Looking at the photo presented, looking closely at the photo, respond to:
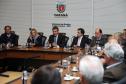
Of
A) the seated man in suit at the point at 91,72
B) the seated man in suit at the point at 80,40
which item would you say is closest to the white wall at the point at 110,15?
the seated man in suit at the point at 80,40

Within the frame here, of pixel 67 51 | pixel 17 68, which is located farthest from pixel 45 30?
pixel 67 51

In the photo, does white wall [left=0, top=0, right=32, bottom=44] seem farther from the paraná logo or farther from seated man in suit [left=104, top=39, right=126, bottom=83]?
seated man in suit [left=104, top=39, right=126, bottom=83]

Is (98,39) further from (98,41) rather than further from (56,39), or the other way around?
(56,39)

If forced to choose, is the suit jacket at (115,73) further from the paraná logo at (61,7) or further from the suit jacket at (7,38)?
the paraná logo at (61,7)

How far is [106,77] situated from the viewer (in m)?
3.42

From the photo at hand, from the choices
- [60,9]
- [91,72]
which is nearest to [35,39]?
[60,9]

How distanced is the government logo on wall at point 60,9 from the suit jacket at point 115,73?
25.1 ft

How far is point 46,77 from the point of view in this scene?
1920 mm

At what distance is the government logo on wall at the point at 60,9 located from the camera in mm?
11019

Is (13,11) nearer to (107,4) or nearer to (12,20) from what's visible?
(12,20)

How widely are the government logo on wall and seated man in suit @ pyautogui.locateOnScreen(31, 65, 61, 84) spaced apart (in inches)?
359

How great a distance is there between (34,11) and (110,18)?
290cm

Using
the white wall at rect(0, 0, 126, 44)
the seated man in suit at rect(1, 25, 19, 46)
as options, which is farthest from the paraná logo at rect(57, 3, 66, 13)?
the seated man in suit at rect(1, 25, 19, 46)

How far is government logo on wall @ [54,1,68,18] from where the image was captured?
11.0 meters
